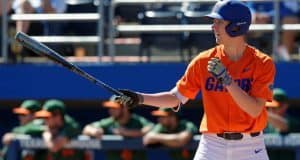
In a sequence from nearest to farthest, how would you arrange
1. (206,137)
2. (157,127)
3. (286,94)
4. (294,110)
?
(206,137) → (157,127) → (286,94) → (294,110)

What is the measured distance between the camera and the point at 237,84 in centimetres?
514

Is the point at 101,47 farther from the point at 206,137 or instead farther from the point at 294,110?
the point at 206,137

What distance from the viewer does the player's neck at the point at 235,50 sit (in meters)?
5.23

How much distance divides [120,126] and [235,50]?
12.6ft

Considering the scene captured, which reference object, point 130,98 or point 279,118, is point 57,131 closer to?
point 279,118

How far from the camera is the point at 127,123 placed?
29.3 feet

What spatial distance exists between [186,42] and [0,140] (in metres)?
2.41

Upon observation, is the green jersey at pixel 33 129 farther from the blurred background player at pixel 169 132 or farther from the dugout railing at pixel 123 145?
the blurred background player at pixel 169 132

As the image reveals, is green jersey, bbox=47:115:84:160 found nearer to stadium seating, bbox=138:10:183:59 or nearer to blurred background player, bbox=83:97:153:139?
blurred background player, bbox=83:97:153:139

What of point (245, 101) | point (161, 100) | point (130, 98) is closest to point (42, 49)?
point (130, 98)

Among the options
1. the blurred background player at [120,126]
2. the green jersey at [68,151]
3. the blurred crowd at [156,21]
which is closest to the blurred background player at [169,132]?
the blurred background player at [120,126]

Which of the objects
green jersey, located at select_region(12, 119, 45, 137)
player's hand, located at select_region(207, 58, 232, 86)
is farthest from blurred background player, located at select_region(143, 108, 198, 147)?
player's hand, located at select_region(207, 58, 232, 86)

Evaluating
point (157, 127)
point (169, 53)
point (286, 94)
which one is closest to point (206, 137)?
point (157, 127)

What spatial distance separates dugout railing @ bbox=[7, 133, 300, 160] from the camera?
860 centimetres
